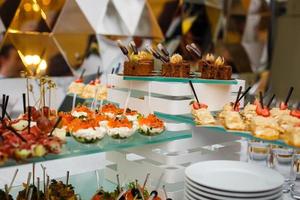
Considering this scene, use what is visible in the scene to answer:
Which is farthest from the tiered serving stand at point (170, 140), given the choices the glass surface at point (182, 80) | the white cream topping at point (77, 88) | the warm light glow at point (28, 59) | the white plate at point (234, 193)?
the warm light glow at point (28, 59)

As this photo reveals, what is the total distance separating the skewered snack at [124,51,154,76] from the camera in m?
1.95

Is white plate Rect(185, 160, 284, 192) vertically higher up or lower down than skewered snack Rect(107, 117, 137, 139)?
lower down

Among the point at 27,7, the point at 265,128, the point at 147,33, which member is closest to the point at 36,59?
the point at 27,7

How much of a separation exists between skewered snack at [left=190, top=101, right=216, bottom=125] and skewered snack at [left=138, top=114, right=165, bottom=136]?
0.17 metres

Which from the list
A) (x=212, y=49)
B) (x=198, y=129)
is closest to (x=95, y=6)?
(x=212, y=49)

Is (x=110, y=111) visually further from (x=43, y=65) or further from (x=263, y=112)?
(x=43, y=65)

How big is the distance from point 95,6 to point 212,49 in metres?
1.67

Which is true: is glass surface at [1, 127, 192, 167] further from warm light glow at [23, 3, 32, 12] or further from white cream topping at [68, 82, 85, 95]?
warm light glow at [23, 3, 32, 12]

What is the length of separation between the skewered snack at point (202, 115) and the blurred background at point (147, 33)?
1690 mm

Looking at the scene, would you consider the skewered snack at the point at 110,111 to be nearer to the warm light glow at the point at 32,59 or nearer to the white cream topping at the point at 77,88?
the white cream topping at the point at 77,88

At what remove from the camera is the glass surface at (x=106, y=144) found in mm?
1255

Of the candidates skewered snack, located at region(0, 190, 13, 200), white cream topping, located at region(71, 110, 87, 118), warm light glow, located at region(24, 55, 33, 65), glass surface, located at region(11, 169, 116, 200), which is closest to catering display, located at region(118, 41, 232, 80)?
white cream topping, located at region(71, 110, 87, 118)

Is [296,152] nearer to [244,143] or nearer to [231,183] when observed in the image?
[231,183]

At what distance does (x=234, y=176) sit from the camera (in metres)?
1.47
